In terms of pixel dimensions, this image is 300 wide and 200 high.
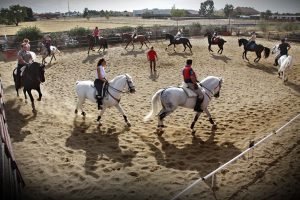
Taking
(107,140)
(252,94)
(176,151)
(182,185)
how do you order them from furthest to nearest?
(252,94) → (107,140) → (176,151) → (182,185)

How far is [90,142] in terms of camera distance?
7.56 metres

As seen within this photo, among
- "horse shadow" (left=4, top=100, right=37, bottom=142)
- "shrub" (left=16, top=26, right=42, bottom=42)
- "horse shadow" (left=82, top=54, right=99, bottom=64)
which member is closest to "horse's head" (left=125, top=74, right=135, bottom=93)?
"horse shadow" (left=4, top=100, right=37, bottom=142)

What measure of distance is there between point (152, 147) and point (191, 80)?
2230 mm

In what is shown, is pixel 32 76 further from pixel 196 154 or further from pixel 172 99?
pixel 196 154

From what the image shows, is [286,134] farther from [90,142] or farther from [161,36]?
[161,36]

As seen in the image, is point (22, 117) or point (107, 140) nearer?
point (107, 140)

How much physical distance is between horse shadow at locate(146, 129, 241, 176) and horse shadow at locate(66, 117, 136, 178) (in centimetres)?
84

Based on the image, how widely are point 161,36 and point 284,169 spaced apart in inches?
986

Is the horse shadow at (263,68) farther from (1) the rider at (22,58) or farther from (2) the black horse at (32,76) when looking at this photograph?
(1) the rider at (22,58)

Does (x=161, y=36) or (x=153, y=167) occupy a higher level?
(x=161, y=36)

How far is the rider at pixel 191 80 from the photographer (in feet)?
25.8

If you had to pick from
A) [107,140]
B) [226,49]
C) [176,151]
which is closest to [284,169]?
[176,151]

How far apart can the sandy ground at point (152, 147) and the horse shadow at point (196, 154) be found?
1.0 inches

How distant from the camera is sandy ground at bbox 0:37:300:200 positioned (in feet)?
17.9
